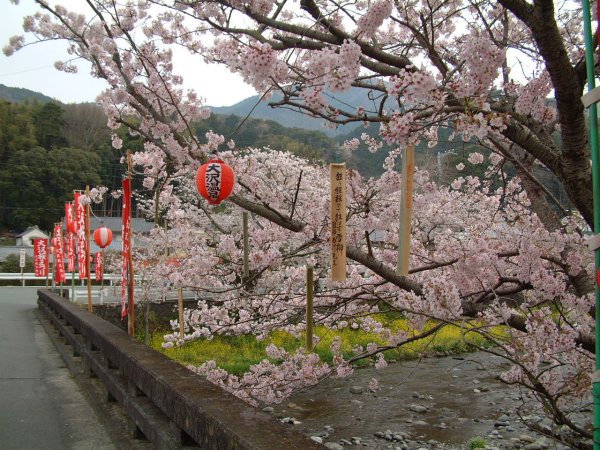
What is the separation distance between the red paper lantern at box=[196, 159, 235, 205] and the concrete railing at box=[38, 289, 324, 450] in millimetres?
1601

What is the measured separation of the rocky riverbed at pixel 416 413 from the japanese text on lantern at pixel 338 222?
4.24 metres

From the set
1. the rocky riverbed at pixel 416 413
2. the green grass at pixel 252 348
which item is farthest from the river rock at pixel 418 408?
the green grass at pixel 252 348

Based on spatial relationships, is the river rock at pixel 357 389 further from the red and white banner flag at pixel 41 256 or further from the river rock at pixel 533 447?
the red and white banner flag at pixel 41 256

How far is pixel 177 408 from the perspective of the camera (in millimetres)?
3277

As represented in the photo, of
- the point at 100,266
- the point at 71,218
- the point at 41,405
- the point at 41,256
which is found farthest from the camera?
the point at 41,256

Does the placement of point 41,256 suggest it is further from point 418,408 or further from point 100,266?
point 418,408

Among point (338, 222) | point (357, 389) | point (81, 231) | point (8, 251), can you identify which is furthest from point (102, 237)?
point (8, 251)

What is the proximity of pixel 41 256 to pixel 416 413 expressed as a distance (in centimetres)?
2198

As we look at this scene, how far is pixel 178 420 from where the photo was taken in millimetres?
3250

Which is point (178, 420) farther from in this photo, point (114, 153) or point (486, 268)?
point (114, 153)

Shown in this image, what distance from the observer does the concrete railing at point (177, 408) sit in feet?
8.29

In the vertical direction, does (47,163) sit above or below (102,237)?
above

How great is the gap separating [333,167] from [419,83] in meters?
1.64

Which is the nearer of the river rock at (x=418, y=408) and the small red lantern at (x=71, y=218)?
the river rock at (x=418, y=408)
